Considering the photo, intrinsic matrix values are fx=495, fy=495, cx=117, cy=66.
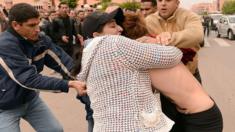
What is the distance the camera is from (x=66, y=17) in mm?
10930

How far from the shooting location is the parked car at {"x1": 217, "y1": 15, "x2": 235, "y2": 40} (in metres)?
25.2

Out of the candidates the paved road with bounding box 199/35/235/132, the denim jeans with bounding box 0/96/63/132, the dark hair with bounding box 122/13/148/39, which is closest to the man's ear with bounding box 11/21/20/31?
the denim jeans with bounding box 0/96/63/132

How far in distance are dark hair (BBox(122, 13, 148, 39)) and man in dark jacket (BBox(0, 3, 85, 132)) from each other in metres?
0.42

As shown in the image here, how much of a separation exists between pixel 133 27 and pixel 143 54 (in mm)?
582

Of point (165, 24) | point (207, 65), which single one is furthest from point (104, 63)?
point (207, 65)

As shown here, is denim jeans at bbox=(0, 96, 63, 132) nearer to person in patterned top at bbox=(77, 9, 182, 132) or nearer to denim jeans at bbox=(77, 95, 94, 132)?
denim jeans at bbox=(77, 95, 94, 132)

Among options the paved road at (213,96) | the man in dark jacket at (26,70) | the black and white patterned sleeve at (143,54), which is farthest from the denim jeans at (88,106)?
the paved road at (213,96)

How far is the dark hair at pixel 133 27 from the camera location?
293cm

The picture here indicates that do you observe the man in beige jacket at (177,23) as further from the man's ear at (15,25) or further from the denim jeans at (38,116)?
the denim jeans at (38,116)

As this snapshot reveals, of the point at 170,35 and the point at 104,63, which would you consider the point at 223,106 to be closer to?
the point at 170,35

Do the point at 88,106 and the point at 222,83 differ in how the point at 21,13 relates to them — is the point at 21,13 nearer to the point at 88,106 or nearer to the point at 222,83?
the point at 88,106

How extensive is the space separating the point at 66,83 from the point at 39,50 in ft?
1.79

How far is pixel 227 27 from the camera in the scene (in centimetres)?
2623

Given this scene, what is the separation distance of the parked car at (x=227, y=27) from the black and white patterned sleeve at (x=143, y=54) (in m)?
23.1
